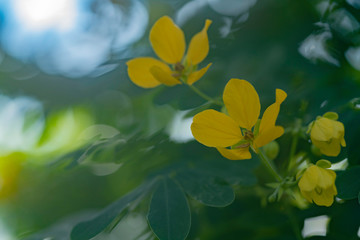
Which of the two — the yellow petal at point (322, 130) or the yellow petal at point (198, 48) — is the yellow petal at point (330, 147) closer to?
the yellow petal at point (322, 130)

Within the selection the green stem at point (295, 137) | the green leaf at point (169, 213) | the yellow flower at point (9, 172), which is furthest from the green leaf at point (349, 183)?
the yellow flower at point (9, 172)

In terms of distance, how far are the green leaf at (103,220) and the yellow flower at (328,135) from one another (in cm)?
41

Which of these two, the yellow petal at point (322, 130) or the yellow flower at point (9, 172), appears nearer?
the yellow petal at point (322, 130)

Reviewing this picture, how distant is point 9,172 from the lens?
1830mm

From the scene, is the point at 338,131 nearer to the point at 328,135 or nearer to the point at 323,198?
the point at 328,135

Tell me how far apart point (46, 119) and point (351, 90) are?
4.42 feet

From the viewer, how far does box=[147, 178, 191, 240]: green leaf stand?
2.57ft

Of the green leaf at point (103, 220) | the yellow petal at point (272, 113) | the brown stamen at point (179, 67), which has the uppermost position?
the yellow petal at point (272, 113)

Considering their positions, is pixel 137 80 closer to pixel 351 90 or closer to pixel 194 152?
pixel 194 152

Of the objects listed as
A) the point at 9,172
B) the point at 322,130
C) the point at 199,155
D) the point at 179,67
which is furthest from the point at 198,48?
the point at 9,172

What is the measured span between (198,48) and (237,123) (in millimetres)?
340

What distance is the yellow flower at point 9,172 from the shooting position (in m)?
1.76

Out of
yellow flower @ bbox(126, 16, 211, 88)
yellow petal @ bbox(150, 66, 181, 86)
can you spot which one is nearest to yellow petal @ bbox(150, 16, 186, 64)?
yellow flower @ bbox(126, 16, 211, 88)

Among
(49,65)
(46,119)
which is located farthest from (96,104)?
(49,65)
